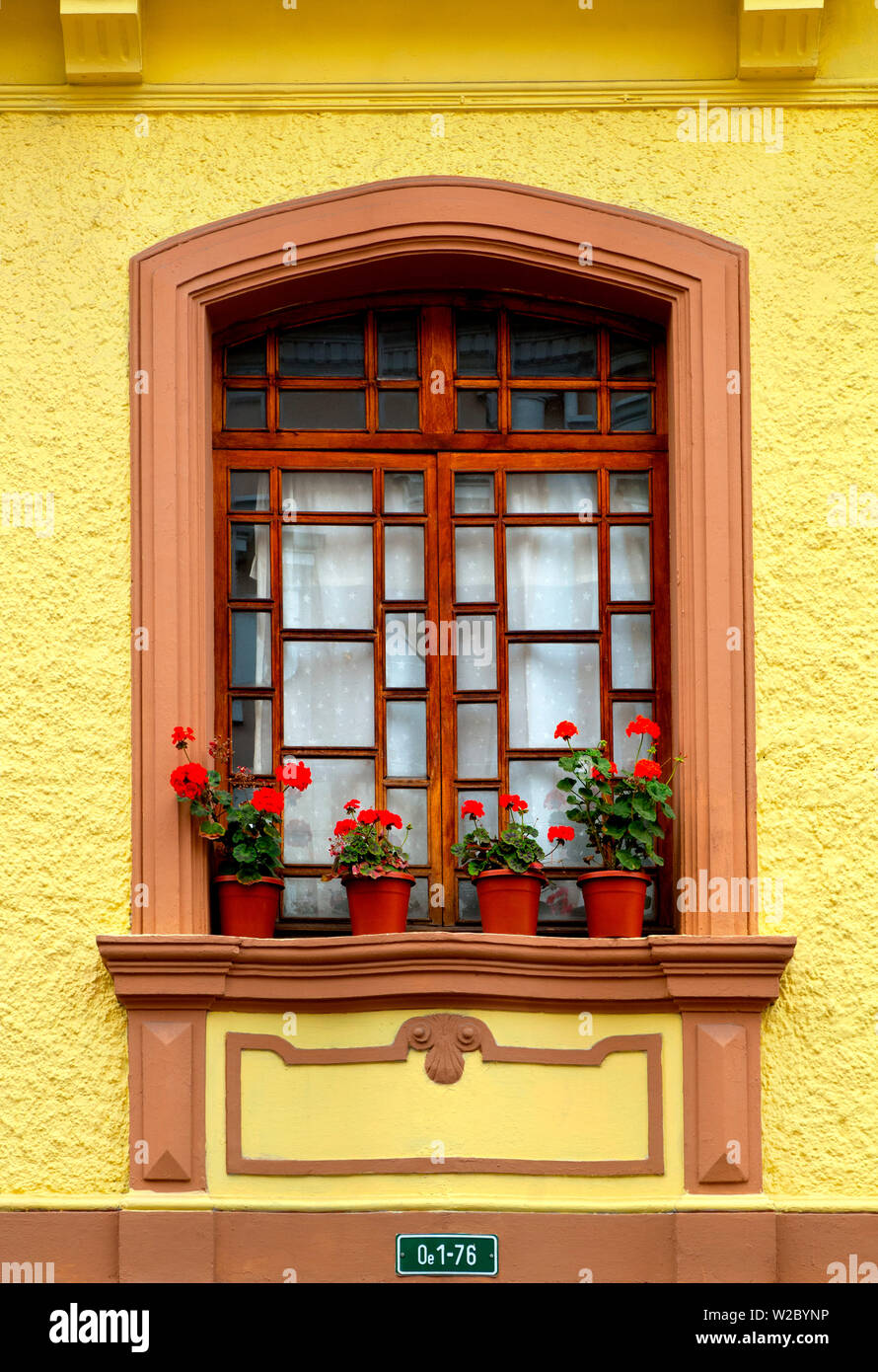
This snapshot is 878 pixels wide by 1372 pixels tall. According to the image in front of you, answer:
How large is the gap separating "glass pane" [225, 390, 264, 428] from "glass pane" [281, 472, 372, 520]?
0.87ft

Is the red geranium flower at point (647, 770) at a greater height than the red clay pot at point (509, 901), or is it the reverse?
the red geranium flower at point (647, 770)

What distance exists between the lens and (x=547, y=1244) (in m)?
8.02

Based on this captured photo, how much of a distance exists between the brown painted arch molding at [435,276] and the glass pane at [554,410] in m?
0.40

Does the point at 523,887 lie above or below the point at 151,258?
below

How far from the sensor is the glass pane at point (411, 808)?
8797mm

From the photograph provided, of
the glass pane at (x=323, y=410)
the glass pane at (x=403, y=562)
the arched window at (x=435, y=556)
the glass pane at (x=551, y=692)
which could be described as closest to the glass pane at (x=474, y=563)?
the arched window at (x=435, y=556)

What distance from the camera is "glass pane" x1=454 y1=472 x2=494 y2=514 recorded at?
908 cm

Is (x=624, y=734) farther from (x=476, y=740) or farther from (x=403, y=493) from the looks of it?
(x=403, y=493)

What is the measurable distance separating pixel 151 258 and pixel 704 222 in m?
2.24

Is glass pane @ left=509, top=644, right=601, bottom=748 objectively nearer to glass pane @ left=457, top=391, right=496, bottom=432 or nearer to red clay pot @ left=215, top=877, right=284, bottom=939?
glass pane @ left=457, top=391, right=496, bottom=432

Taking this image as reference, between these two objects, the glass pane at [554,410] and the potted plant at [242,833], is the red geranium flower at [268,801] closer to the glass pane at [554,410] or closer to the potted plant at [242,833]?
the potted plant at [242,833]

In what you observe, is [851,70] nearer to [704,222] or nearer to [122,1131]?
[704,222]

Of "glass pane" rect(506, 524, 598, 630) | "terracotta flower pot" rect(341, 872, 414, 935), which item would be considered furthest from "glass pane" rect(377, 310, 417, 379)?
"terracotta flower pot" rect(341, 872, 414, 935)

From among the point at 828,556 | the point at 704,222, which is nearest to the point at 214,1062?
the point at 828,556
